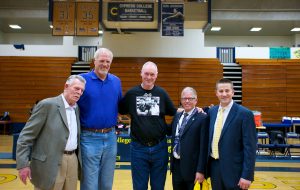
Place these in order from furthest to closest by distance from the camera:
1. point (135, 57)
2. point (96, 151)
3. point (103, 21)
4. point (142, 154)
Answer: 1. point (135, 57)
2. point (103, 21)
3. point (142, 154)
4. point (96, 151)

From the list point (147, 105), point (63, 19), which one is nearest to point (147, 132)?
point (147, 105)

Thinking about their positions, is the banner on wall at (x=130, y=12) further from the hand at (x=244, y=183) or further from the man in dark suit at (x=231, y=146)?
the hand at (x=244, y=183)

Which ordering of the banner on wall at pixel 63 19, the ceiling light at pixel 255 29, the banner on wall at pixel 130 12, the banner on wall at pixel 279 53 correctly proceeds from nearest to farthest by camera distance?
the banner on wall at pixel 63 19, the banner on wall at pixel 130 12, the banner on wall at pixel 279 53, the ceiling light at pixel 255 29

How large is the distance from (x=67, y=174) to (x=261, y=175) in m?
5.26

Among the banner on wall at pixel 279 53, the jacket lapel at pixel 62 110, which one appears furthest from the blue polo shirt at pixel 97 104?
the banner on wall at pixel 279 53

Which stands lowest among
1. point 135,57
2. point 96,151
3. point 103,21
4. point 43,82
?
point 96,151

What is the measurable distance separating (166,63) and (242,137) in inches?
490

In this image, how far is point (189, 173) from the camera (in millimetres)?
3156

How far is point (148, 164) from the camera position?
3.40 meters

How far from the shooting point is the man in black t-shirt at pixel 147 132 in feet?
11.0

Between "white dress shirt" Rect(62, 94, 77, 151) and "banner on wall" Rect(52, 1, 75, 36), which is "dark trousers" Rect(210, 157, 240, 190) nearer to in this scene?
"white dress shirt" Rect(62, 94, 77, 151)

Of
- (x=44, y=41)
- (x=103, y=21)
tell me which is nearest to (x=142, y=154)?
(x=103, y=21)

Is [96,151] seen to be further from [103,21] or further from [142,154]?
[103,21]

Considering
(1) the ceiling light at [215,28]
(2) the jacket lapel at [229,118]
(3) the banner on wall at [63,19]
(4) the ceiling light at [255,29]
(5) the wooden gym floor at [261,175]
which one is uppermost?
(1) the ceiling light at [215,28]
